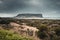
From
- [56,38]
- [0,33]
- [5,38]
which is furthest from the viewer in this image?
[56,38]

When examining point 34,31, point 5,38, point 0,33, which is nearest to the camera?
point 5,38

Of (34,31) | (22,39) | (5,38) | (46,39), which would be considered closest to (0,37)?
(5,38)

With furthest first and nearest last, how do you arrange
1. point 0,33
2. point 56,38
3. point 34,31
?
1. point 34,31
2. point 56,38
3. point 0,33

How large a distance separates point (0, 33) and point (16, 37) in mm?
2393

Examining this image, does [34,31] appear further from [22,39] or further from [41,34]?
[22,39]

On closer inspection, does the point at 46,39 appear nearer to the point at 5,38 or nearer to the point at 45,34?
the point at 45,34

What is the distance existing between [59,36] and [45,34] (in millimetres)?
2121

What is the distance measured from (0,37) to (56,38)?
31.7 feet

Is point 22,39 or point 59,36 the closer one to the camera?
point 22,39

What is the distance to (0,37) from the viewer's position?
1181 inches

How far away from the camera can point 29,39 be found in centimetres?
3170

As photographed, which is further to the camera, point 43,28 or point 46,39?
point 43,28

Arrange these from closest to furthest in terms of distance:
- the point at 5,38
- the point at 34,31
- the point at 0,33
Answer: the point at 5,38
the point at 0,33
the point at 34,31

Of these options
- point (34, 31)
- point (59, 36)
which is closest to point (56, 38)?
point (59, 36)
